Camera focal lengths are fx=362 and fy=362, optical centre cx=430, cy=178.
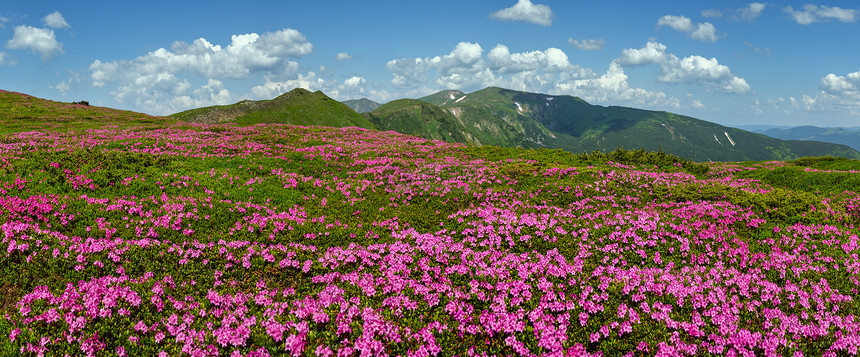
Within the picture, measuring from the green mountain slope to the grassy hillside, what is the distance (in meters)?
27.7

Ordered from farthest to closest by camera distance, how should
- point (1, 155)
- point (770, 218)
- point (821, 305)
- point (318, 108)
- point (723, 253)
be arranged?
point (318, 108) < point (1, 155) < point (770, 218) < point (723, 253) < point (821, 305)

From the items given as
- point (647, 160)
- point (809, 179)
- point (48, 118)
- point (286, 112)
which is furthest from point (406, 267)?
point (286, 112)

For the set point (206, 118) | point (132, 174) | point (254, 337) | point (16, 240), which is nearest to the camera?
point (254, 337)

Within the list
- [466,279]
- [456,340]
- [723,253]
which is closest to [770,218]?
[723,253]

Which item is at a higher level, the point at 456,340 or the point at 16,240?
the point at 16,240

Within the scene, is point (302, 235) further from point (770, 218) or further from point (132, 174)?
point (770, 218)

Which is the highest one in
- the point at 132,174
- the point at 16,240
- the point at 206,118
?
the point at 206,118

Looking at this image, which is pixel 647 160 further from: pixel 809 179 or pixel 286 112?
pixel 286 112

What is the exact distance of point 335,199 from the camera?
18.0 meters

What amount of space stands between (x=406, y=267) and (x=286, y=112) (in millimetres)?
131445

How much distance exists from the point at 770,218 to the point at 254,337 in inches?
727

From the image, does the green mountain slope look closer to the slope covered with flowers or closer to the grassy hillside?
the grassy hillside

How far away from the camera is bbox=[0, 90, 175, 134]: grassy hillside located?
39.9 metres

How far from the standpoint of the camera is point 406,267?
10.6 meters
